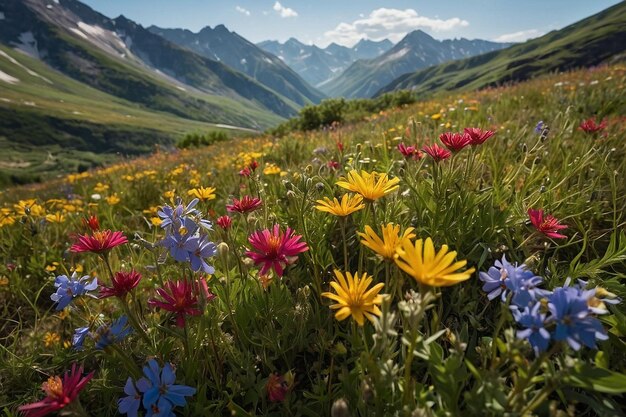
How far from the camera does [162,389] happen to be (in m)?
1.22

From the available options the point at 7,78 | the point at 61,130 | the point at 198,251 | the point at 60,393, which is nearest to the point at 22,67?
the point at 7,78

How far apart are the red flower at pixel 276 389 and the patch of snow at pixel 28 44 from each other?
243 m

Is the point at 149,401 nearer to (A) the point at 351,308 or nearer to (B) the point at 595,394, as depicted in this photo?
(A) the point at 351,308

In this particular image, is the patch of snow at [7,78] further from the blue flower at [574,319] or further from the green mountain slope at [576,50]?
the blue flower at [574,319]

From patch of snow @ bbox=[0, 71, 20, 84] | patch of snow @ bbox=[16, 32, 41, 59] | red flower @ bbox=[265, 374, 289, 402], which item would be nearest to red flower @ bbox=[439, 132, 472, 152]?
red flower @ bbox=[265, 374, 289, 402]

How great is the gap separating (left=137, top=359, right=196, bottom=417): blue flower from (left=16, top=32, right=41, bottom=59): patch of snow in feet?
798

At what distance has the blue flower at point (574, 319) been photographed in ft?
2.86

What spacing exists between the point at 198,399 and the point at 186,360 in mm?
184

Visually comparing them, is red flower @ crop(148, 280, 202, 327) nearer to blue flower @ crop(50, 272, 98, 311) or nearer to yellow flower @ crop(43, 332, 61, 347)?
blue flower @ crop(50, 272, 98, 311)

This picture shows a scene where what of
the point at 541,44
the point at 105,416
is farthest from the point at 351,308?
the point at 541,44

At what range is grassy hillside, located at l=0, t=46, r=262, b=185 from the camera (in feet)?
305

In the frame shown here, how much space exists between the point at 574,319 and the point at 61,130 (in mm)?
134977

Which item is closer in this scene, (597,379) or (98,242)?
(597,379)

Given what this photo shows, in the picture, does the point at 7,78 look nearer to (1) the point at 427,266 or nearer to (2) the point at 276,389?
(2) the point at 276,389
